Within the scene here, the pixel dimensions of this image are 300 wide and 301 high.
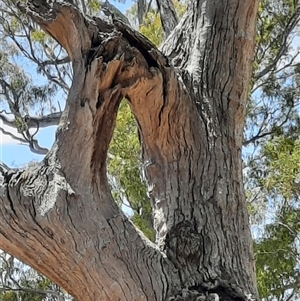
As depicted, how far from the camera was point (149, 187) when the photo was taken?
196 centimetres

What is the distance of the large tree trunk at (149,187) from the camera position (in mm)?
1570

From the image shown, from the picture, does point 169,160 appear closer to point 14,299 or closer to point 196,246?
point 196,246

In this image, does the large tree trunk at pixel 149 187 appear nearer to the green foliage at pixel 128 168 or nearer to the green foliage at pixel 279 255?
the green foliage at pixel 128 168

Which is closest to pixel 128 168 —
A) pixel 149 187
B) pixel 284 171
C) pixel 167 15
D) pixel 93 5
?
pixel 284 171

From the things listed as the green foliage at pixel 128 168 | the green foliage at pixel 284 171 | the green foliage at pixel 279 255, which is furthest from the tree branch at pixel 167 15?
the green foliage at pixel 279 255

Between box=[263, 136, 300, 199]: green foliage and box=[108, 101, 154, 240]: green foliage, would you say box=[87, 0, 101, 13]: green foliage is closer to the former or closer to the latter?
box=[108, 101, 154, 240]: green foliage

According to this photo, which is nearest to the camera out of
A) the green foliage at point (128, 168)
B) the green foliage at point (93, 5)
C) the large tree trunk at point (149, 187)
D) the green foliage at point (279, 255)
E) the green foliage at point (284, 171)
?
the large tree trunk at point (149, 187)

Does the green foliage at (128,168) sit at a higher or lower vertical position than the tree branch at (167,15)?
lower

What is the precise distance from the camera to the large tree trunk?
157 cm

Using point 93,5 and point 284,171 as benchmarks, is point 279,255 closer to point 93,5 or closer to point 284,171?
point 284,171

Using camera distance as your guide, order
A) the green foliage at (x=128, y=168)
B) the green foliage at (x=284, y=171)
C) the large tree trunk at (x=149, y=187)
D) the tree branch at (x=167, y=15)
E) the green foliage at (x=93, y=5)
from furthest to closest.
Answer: the green foliage at (x=93, y=5) → the green foliage at (x=128, y=168) → the green foliage at (x=284, y=171) → the tree branch at (x=167, y=15) → the large tree trunk at (x=149, y=187)

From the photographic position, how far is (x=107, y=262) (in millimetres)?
1574

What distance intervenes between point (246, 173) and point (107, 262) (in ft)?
11.9

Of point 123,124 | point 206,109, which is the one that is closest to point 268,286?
point 123,124
